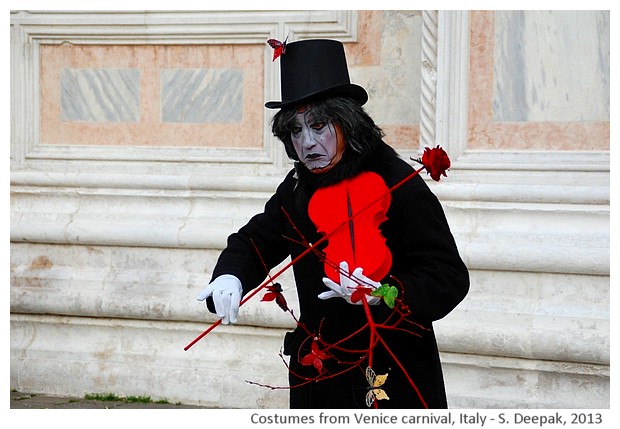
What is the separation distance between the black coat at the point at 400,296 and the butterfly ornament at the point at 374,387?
0.21 feet

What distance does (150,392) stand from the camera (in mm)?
5773

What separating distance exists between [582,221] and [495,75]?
819 millimetres

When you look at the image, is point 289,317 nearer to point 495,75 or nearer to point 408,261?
point 495,75

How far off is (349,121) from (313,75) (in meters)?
0.19

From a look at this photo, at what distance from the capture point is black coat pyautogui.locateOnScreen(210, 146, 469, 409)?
132 inches

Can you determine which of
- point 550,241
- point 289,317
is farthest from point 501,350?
point 289,317

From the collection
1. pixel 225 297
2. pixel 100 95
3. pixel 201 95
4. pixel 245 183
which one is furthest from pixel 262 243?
pixel 100 95

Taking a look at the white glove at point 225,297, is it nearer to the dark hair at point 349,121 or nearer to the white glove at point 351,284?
the white glove at point 351,284

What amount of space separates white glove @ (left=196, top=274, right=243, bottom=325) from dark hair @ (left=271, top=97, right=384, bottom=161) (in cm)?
51

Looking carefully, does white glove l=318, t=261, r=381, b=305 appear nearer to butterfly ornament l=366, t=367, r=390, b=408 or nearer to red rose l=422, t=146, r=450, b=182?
butterfly ornament l=366, t=367, r=390, b=408

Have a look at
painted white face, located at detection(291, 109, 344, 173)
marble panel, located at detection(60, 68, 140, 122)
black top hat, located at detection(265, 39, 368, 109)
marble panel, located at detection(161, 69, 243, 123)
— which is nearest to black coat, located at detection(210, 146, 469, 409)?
painted white face, located at detection(291, 109, 344, 173)

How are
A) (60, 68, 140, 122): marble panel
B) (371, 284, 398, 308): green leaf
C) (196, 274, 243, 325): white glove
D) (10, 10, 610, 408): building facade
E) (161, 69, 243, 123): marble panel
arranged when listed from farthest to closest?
(60, 68, 140, 122): marble panel
(161, 69, 243, 123): marble panel
(10, 10, 610, 408): building facade
(196, 274, 243, 325): white glove
(371, 284, 398, 308): green leaf

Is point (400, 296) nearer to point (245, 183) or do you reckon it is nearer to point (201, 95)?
point (245, 183)

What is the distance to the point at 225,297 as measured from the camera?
3.43 metres
